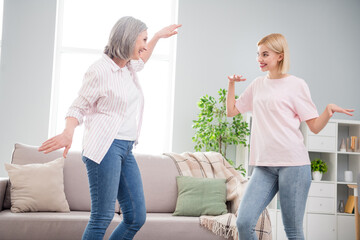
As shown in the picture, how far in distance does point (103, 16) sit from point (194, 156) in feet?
7.51

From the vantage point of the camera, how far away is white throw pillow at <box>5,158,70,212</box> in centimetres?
268

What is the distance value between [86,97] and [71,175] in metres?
1.61

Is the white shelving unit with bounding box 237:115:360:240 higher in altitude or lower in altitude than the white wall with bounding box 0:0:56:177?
lower

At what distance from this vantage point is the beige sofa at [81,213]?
2492 mm

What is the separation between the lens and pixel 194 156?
3.37m

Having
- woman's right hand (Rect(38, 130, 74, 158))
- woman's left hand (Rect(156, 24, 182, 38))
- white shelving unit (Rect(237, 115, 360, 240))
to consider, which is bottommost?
white shelving unit (Rect(237, 115, 360, 240))

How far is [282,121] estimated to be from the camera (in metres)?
1.83

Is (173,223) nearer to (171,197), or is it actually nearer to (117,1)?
(171,197)

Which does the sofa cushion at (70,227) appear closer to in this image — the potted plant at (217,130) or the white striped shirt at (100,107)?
the white striped shirt at (100,107)

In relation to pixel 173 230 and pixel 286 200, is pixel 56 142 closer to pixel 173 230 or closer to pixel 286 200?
pixel 286 200

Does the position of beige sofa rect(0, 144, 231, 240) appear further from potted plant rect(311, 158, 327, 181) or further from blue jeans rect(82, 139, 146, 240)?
potted plant rect(311, 158, 327, 181)

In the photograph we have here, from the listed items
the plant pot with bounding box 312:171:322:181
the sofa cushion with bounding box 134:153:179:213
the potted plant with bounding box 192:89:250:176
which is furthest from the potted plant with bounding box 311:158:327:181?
the sofa cushion with bounding box 134:153:179:213

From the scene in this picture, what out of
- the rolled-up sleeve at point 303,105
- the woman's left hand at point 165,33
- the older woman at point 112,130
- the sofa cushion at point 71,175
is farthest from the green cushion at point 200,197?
the woman's left hand at point 165,33

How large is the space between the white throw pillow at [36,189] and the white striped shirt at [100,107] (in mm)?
1350
